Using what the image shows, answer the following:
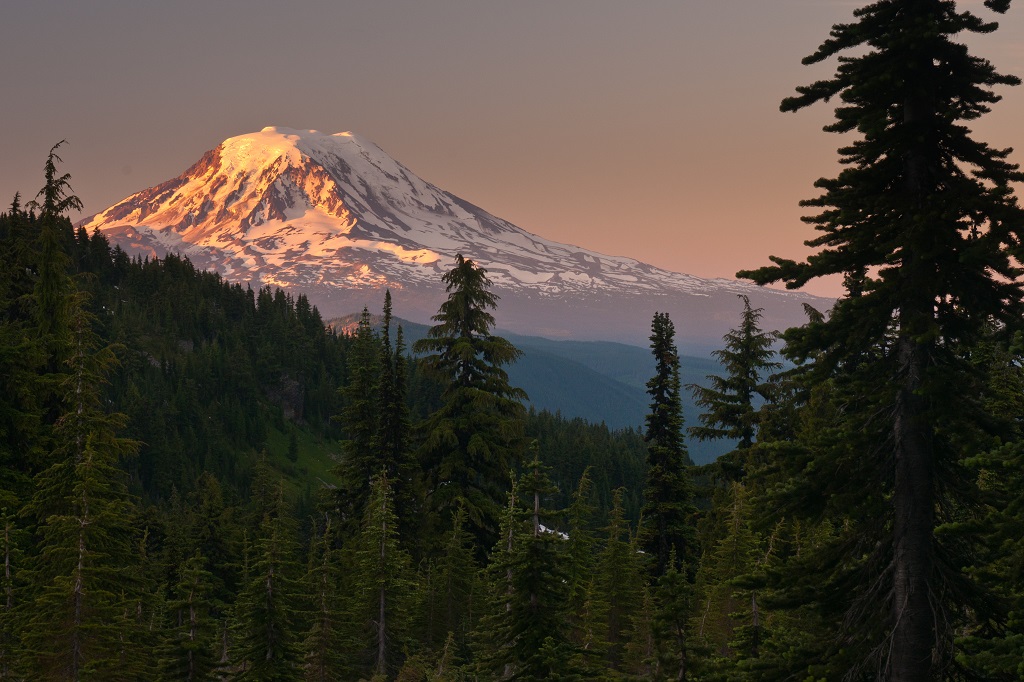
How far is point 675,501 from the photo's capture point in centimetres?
3509

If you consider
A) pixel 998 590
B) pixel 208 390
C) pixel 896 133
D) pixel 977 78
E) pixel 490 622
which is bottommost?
pixel 208 390

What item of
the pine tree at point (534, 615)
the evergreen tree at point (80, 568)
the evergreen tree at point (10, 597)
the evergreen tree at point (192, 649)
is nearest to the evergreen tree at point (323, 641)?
the evergreen tree at point (192, 649)

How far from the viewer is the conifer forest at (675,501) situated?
34.8 ft

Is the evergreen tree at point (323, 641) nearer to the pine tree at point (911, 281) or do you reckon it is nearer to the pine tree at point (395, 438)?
the pine tree at point (395, 438)

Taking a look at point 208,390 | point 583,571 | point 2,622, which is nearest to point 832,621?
point 583,571

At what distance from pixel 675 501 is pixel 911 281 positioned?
1008 inches

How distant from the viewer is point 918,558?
10.6 meters

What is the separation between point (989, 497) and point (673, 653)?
19.0 feet

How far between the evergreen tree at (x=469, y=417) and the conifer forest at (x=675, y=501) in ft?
0.43

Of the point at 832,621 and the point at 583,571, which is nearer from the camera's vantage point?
the point at 832,621

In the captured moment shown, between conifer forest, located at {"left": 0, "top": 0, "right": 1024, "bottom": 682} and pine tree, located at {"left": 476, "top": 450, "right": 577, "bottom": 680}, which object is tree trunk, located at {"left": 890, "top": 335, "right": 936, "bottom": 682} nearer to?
conifer forest, located at {"left": 0, "top": 0, "right": 1024, "bottom": 682}

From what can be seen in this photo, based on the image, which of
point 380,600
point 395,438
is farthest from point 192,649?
point 395,438

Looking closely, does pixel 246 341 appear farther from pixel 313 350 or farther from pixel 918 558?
pixel 918 558

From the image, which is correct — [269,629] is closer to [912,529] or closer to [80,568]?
[80,568]
